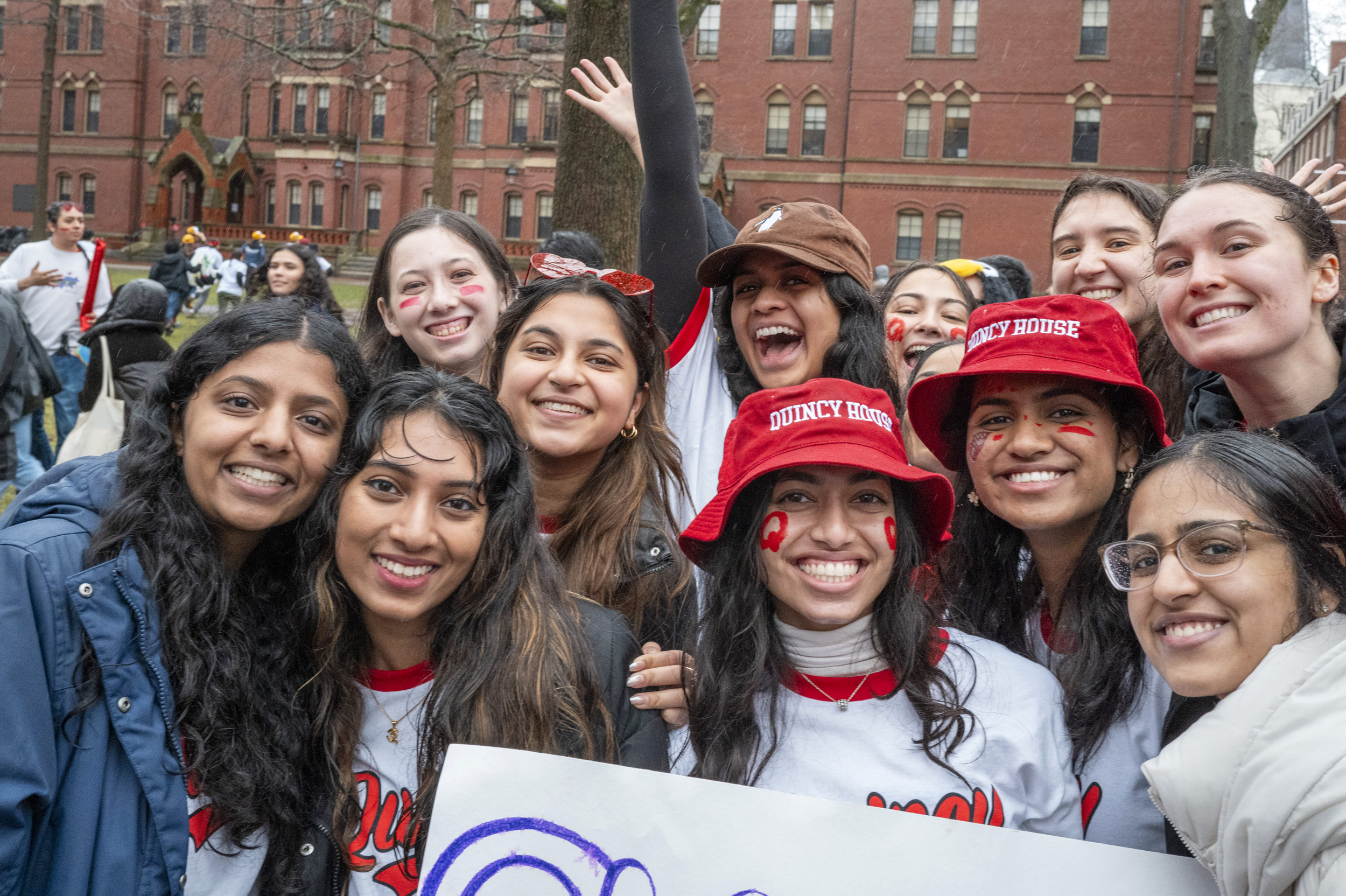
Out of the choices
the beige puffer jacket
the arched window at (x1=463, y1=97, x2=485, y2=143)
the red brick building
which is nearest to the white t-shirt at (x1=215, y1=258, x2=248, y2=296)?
the red brick building

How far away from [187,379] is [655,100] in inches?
70.7

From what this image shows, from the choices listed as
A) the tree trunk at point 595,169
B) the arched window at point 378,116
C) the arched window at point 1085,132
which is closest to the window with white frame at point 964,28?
the arched window at point 1085,132

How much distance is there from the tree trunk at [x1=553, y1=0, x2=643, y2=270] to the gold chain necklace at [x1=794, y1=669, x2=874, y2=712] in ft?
14.2

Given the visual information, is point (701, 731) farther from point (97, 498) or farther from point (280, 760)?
point (97, 498)

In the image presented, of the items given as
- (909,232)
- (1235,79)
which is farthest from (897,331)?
(909,232)

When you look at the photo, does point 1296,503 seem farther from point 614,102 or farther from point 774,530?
point 614,102

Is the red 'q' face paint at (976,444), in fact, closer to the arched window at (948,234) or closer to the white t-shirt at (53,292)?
the white t-shirt at (53,292)

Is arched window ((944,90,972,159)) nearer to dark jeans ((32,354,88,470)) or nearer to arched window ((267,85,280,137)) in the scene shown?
arched window ((267,85,280,137))

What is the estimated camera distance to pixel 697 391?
3.77 meters

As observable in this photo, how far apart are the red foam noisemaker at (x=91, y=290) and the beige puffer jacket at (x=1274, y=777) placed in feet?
31.4

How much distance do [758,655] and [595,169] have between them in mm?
4597

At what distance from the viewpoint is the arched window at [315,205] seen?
140 feet

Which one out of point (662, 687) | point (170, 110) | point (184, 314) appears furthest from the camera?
point (170, 110)

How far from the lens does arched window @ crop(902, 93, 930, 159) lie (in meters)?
36.0
